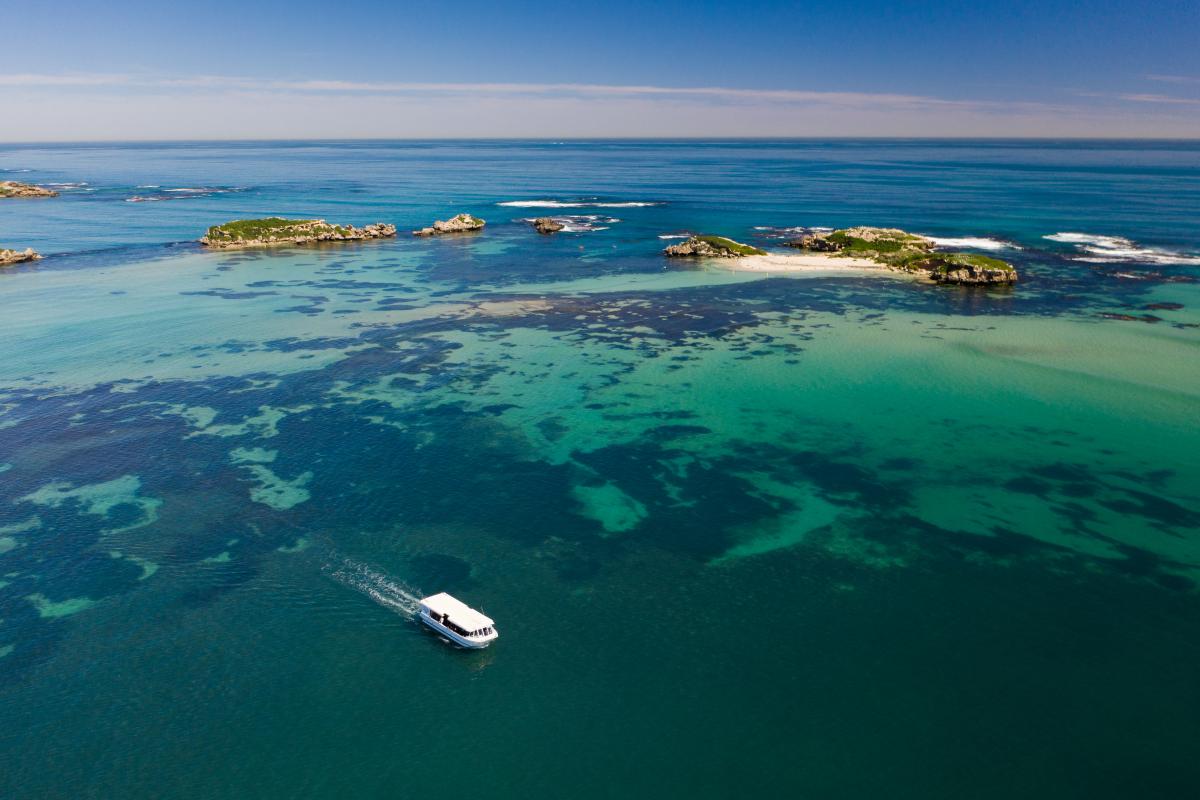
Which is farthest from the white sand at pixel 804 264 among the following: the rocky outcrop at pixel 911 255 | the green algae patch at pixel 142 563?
the green algae patch at pixel 142 563

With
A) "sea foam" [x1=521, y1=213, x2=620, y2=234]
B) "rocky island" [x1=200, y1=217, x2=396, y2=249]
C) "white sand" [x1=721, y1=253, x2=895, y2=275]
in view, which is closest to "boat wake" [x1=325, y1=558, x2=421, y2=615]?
"white sand" [x1=721, y1=253, x2=895, y2=275]

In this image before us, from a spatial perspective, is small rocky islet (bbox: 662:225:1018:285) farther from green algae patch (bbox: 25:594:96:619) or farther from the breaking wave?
green algae patch (bbox: 25:594:96:619)

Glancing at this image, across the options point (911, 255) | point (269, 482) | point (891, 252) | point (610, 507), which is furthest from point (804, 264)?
point (269, 482)

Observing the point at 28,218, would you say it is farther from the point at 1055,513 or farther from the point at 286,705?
the point at 1055,513

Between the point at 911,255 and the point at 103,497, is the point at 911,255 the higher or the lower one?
the higher one

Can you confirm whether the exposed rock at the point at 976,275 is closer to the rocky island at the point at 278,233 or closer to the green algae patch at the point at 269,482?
the green algae patch at the point at 269,482

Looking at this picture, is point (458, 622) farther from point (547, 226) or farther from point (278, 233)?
point (547, 226)
